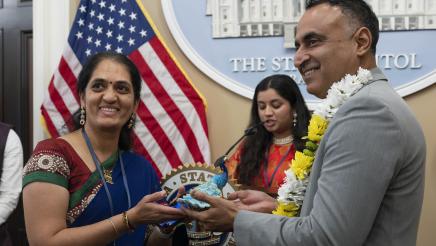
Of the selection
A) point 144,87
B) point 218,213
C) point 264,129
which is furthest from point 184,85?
point 218,213

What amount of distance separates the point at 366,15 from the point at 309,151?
342 mm

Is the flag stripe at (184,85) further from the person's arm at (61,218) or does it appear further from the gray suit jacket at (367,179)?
the gray suit jacket at (367,179)

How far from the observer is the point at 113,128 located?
1.46m

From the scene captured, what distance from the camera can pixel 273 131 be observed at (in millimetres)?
2082

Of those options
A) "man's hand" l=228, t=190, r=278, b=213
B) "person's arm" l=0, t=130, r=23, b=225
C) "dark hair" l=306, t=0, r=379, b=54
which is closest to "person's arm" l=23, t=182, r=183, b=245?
"man's hand" l=228, t=190, r=278, b=213

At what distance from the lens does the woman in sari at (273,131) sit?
79.7 inches

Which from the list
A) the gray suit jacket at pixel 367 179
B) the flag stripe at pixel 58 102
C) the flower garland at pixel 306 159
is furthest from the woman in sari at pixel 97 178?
the flag stripe at pixel 58 102

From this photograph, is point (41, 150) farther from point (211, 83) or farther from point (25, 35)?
point (25, 35)

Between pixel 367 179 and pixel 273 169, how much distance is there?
3.95ft

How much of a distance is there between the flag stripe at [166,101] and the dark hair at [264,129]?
10.3 inches

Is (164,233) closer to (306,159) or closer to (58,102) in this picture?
(306,159)

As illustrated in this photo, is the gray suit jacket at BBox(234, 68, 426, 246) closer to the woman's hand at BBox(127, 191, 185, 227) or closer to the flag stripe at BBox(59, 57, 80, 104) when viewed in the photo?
the woman's hand at BBox(127, 191, 185, 227)

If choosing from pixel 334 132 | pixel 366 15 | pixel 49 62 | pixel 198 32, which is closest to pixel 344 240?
pixel 334 132

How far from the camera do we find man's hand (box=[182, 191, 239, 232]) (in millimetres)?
1034
